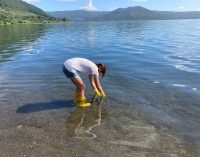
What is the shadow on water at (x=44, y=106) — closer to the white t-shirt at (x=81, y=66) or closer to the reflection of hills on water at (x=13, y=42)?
the white t-shirt at (x=81, y=66)

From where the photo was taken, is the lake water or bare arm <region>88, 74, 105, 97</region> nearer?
the lake water

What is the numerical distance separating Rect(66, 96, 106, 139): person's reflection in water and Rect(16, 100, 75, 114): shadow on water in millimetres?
755

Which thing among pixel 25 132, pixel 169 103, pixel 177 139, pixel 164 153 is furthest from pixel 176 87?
pixel 25 132

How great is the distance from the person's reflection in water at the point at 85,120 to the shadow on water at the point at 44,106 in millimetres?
755

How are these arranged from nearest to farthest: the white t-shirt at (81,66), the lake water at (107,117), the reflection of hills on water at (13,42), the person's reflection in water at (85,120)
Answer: the lake water at (107,117), the person's reflection in water at (85,120), the white t-shirt at (81,66), the reflection of hills on water at (13,42)

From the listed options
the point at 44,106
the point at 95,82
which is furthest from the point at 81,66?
the point at 44,106

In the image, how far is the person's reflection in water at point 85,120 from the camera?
29.2 feet

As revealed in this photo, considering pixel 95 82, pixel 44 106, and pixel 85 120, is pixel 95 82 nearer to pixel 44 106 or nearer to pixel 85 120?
pixel 85 120

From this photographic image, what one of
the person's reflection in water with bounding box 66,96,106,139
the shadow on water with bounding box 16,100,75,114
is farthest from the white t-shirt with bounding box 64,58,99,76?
the shadow on water with bounding box 16,100,75,114

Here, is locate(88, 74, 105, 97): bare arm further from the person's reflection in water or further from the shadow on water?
the shadow on water

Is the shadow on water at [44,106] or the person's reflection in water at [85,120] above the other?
the person's reflection in water at [85,120]

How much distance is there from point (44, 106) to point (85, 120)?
7.53 feet

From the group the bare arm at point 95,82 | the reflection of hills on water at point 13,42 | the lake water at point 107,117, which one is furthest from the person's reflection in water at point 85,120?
the reflection of hills on water at point 13,42

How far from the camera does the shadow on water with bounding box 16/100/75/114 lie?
10.9 metres
